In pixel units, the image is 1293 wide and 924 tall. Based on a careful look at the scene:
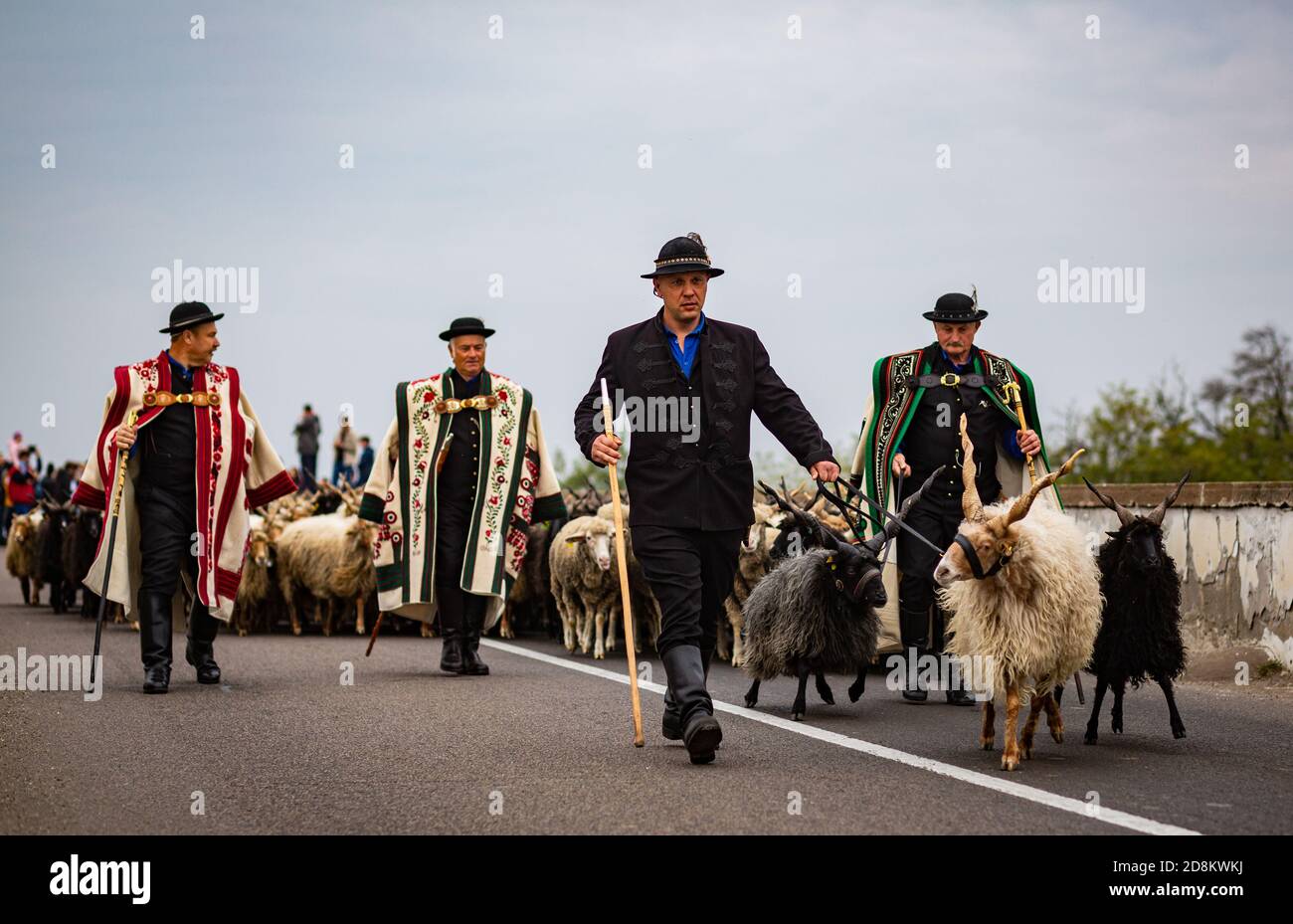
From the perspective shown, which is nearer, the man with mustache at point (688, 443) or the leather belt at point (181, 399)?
the man with mustache at point (688, 443)

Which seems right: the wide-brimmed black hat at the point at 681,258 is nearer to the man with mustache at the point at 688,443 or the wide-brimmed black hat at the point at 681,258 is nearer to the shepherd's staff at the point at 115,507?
the man with mustache at the point at 688,443

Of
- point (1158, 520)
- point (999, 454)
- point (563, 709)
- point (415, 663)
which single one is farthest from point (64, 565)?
point (1158, 520)

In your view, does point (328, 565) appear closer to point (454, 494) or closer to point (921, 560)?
point (454, 494)

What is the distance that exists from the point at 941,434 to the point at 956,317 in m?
0.72

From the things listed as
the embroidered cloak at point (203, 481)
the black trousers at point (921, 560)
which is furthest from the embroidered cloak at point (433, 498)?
the black trousers at point (921, 560)

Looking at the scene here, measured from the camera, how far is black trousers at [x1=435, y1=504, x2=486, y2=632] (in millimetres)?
12039

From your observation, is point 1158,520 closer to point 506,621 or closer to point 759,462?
point 506,621

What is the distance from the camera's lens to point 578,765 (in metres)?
7.30

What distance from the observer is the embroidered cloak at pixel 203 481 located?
35.4 feet

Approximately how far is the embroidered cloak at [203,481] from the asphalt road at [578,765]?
74 cm

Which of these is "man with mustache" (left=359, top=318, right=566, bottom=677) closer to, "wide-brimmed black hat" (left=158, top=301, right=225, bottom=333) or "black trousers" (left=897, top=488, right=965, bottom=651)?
"wide-brimmed black hat" (left=158, top=301, right=225, bottom=333)

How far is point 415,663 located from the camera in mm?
12891

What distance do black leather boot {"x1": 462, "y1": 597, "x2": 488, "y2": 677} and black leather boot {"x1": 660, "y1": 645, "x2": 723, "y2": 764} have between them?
14.7 feet
